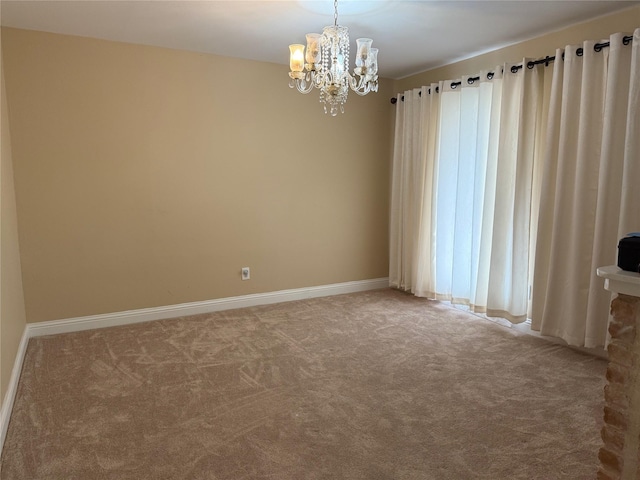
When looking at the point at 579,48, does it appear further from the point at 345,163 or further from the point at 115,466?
the point at 115,466

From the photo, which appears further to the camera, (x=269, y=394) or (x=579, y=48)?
(x=579, y=48)

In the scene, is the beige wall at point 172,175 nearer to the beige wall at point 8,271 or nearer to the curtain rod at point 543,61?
the beige wall at point 8,271

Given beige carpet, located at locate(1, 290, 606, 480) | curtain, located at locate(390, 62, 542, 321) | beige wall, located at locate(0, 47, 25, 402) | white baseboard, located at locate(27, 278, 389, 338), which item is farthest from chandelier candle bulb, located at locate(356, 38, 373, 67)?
white baseboard, located at locate(27, 278, 389, 338)

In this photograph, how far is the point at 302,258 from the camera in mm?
4781

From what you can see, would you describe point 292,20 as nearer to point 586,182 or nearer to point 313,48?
point 313,48

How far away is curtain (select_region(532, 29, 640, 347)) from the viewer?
289 centimetres

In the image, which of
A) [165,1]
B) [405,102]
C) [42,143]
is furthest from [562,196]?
[42,143]

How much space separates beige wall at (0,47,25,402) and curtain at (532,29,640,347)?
12.0ft

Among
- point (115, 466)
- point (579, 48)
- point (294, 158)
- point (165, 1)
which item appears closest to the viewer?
point (115, 466)

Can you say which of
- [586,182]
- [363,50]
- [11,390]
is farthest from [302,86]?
[11,390]

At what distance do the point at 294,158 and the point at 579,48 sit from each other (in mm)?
2627

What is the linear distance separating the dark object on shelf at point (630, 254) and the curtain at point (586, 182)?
1.67m

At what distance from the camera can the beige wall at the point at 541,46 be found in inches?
118

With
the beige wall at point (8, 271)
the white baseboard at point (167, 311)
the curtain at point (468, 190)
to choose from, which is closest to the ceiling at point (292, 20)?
the curtain at point (468, 190)
